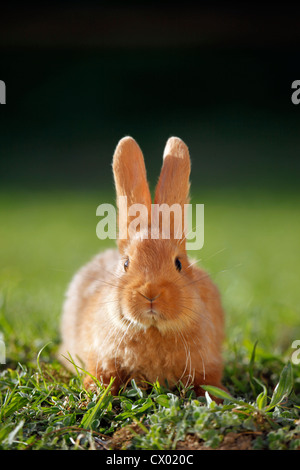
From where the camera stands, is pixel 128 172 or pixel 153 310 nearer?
pixel 153 310

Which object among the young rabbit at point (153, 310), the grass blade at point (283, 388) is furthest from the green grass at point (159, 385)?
the young rabbit at point (153, 310)

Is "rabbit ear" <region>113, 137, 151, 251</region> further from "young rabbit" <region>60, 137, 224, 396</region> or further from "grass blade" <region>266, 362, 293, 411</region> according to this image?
"grass blade" <region>266, 362, 293, 411</region>

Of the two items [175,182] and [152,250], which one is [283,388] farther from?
[175,182]

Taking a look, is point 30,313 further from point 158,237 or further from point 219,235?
point 219,235

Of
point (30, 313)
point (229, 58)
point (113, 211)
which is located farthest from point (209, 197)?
point (113, 211)

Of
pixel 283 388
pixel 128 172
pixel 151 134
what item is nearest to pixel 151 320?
pixel 283 388

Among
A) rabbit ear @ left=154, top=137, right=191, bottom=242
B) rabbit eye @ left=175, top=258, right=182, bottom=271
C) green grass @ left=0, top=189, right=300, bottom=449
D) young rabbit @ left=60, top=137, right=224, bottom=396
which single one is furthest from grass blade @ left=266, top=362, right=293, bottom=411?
rabbit ear @ left=154, top=137, right=191, bottom=242
